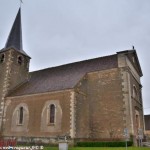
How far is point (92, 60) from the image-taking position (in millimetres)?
27953

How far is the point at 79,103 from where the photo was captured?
2258 cm

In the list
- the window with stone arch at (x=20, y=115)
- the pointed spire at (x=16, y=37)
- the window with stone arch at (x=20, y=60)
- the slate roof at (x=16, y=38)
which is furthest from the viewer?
the pointed spire at (x=16, y=37)

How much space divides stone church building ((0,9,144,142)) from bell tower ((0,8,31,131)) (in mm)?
198

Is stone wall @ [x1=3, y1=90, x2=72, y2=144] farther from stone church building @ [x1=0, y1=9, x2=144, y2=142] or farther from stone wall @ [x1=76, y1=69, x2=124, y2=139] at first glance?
stone wall @ [x1=76, y1=69, x2=124, y2=139]

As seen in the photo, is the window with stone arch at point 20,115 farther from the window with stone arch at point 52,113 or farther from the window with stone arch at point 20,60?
the window with stone arch at point 20,60

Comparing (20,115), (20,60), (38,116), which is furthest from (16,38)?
(38,116)

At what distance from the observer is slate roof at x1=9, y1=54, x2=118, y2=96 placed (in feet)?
79.2

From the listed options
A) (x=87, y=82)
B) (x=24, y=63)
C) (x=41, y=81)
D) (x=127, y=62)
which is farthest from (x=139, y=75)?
(x=24, y=63)

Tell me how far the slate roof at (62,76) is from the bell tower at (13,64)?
3.50ft

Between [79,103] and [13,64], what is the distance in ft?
40.3

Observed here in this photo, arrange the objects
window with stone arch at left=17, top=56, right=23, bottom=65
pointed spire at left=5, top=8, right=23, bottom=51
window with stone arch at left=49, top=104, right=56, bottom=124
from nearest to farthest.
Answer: window with stone arch at left=49, top=104, right=56, bottom=124 < window with stone arch at left=17, top=56, right=23, bottom=65 < pointed spire at left=5, top=8, right=23, bottom=51

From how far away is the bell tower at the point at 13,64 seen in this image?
28295 mm

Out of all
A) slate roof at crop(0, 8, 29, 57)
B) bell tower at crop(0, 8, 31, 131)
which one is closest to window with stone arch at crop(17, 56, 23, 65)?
bell tower at crop(0, 8, 31, 131)

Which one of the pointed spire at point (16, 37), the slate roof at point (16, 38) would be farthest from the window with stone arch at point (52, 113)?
the pointed spire at point (16, 37)
